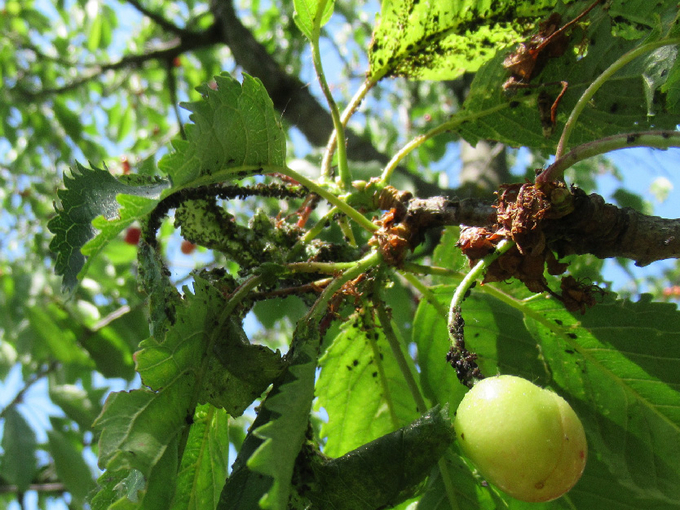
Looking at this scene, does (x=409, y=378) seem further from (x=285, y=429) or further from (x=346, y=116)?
(x=346, y=116)

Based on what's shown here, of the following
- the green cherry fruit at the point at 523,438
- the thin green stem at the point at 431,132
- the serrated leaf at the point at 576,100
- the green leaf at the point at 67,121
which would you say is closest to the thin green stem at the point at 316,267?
the thin green stem at the point at 431,132

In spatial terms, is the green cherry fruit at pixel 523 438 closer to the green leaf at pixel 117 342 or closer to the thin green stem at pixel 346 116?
the thin green stem at pixel 346 116

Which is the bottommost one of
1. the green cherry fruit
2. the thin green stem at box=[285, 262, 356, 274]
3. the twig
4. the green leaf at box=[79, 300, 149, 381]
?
the green cherry fruit

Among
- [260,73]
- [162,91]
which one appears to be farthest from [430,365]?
[162,91]

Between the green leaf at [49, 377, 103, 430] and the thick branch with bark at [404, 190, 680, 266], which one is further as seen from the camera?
the green leaf at [49, 377, 103, 430]

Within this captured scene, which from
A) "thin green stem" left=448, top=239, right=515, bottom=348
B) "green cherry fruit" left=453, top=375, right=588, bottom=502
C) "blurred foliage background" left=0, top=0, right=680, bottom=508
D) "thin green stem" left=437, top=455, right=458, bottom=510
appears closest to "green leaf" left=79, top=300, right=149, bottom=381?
"blurred foliage background" left=0, top=0, right=680, bottom=508

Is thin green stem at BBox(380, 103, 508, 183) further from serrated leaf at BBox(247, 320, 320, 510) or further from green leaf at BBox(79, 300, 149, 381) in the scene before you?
green leaf at BBox(79, 300, 149, 381)

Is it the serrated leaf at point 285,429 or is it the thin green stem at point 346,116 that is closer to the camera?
the serrated leaf at point 285,429

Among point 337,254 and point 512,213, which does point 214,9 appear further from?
point 512,213
